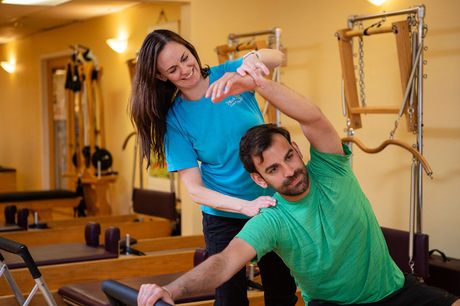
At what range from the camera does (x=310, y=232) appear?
7.06ft

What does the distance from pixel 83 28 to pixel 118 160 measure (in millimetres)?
1675

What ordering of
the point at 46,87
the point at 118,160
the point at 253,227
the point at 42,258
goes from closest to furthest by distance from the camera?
the point at 253,227 < the point at 42,258 < the point at 118,160 < the point at 46,87

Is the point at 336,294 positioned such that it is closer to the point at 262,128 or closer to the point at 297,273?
the point at 297,273

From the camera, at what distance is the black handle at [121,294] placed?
5.41 ft

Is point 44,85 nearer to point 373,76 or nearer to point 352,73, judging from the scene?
point 373,76

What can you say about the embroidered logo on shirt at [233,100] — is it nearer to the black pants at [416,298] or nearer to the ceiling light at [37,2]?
the black pants at [416,298]

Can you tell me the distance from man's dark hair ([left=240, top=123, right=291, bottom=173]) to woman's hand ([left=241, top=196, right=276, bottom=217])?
0.32ft

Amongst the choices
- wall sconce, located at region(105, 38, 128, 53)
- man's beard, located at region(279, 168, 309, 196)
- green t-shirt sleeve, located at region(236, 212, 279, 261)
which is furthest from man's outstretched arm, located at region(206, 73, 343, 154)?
wall sconce, located at region(105, 38, 128, 53)

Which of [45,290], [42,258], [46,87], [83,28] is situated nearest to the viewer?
[45,290]

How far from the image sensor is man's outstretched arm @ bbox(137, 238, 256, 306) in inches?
64.6

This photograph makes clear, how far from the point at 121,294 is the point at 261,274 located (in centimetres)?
102

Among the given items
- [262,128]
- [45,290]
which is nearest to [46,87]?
[45,290]

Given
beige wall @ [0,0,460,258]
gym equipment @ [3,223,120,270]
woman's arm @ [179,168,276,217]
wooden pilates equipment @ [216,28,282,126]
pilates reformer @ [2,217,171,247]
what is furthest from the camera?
pilates reformer @ [2,217,171,247]

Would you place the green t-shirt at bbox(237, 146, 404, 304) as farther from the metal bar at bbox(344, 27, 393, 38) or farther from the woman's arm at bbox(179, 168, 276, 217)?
the metal bar at bbox(344, 27, 393, 38)
